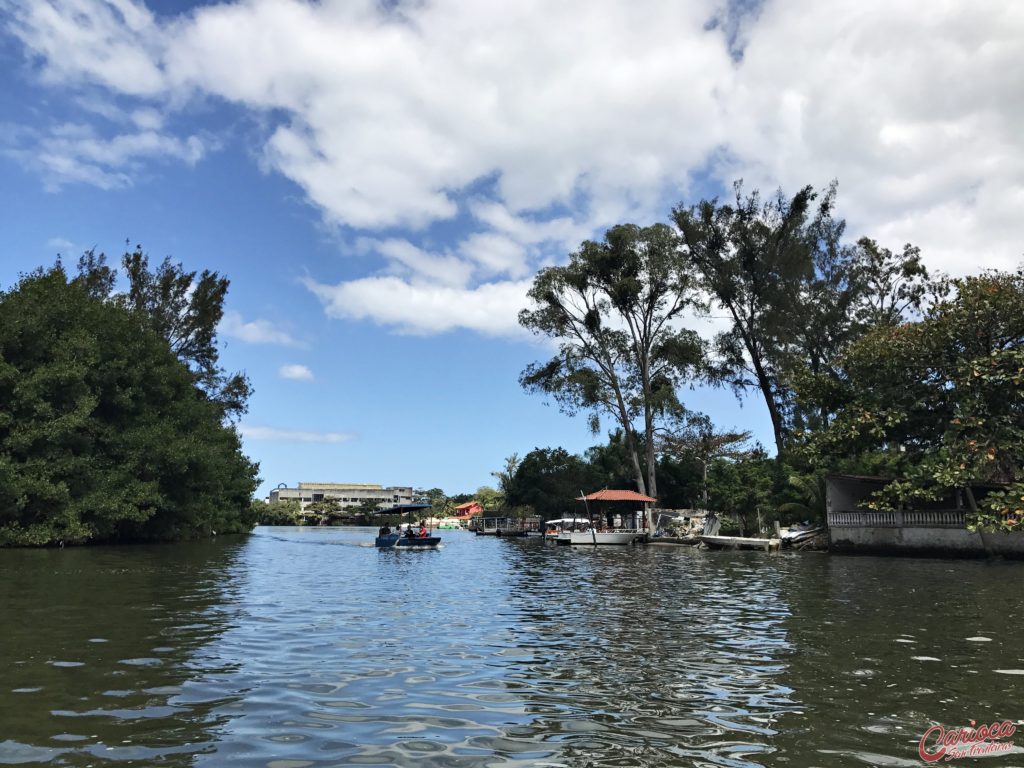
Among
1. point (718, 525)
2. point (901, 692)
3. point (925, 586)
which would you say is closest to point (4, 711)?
point (901, 692)

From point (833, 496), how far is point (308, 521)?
442 feet

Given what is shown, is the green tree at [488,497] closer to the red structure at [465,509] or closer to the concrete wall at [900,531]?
the red structure at [465,509]

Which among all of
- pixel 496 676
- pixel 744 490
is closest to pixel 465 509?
pixel 744 490

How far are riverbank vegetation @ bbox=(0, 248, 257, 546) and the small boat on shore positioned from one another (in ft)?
98.7

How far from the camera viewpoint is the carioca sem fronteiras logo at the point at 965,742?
5.43m

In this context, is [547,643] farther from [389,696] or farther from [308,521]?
[308,521]

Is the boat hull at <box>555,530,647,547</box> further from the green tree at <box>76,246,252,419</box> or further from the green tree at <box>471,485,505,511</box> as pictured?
the green tree at <box>471,485,505,511</box>

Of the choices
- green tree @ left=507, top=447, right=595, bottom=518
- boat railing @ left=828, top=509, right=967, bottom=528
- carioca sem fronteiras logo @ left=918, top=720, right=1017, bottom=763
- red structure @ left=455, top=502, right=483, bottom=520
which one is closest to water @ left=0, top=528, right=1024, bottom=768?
carioca sem fronteiras logo @ left=918, top=720, right=1017, bottom=763

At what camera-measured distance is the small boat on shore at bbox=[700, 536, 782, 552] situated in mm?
37812

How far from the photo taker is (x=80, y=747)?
5.40m

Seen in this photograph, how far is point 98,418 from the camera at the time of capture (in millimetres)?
37062

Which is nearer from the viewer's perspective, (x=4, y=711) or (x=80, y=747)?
(x=80, y=747)

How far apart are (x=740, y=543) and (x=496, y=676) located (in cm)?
3359

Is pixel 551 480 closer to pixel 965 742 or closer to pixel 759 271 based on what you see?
pixel 759 271
